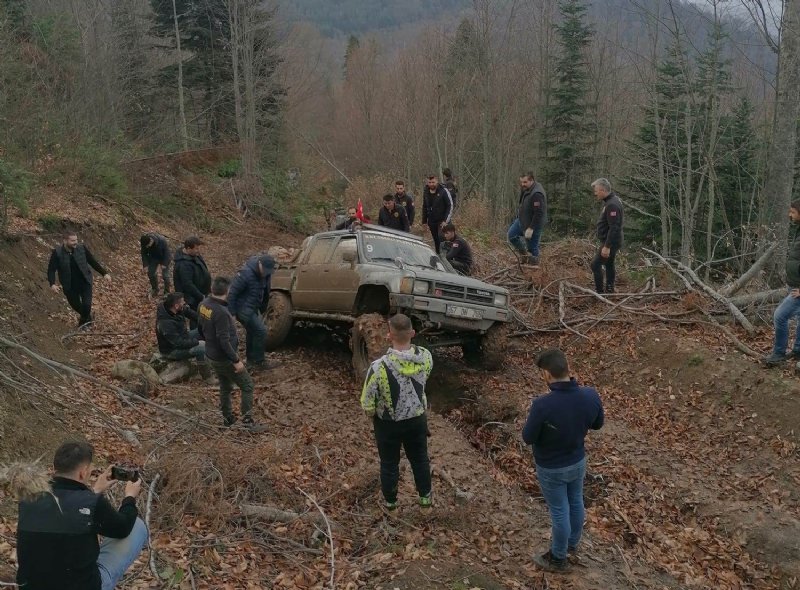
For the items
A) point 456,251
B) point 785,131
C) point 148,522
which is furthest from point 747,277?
point 148,522

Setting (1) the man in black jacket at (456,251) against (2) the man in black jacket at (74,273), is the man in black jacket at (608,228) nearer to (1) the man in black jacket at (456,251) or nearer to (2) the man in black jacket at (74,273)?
(1) the man in black jacket at (456,251)

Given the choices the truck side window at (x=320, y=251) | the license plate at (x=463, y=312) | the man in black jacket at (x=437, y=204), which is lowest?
the license plate at (x=463, y=312)

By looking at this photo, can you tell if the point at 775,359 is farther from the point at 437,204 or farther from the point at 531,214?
the point at 437,204

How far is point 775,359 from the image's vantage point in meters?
7.36

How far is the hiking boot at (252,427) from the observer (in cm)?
680

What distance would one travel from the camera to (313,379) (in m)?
8.64

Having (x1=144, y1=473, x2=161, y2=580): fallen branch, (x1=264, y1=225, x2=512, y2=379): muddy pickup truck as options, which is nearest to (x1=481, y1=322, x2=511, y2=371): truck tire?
(x1=264, y1=225, x2=512, y2=379): muddy pickup truck

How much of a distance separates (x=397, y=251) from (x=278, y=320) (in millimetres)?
2179

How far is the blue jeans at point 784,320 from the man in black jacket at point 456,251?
15.7ft

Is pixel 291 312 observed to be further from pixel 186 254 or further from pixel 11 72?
pixel 11 72

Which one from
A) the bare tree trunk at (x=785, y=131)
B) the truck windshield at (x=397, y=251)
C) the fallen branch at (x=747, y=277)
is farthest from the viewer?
the bare tree trunk at (x=785, y=131)

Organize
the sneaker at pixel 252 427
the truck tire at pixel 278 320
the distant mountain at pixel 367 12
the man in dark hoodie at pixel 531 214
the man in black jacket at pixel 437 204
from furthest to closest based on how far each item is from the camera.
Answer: the distant mountain at pixel 367 12
the man in black jacket at pixel 437 204
the man in dark hoodie at pixel 531 214
the truck tire at pixel 278 320
the sneaker at pixel 252 427

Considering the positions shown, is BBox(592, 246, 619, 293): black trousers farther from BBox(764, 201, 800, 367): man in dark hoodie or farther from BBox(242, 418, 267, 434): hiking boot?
BBox(242, 418, 267, 434): hiking boot

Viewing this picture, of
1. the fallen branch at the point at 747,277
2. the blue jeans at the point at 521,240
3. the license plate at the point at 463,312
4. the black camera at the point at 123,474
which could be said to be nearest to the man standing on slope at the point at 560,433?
the black camera at the point at 123,474
